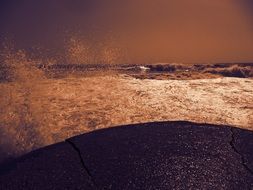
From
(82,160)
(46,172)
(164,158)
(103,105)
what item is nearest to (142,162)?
(164,158)

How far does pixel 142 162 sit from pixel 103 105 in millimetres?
1261

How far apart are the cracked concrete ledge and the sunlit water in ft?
0.71

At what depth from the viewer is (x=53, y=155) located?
2.32 meters

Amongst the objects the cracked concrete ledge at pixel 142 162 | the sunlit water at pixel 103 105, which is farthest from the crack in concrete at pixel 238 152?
the sunlit water at pixel 103 105

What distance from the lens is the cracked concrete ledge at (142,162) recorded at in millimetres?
2016

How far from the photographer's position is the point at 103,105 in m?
3.41

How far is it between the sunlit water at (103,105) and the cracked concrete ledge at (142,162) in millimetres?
217

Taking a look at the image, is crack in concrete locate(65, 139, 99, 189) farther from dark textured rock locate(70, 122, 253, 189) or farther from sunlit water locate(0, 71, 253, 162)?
sunlit water locate(0, 71, 253, 162)

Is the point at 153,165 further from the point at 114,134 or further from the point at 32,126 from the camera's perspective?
the point at 32,126

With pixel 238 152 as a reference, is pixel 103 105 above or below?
above

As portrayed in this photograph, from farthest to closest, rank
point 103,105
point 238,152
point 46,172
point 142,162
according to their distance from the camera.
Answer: point 103,105
point 238,152
point 142,162
point 46,172

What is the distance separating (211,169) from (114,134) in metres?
0.78

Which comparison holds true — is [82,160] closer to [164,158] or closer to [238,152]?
[164,158]

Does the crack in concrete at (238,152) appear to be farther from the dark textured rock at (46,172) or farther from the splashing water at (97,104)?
the dark textured rock at (46,172)
